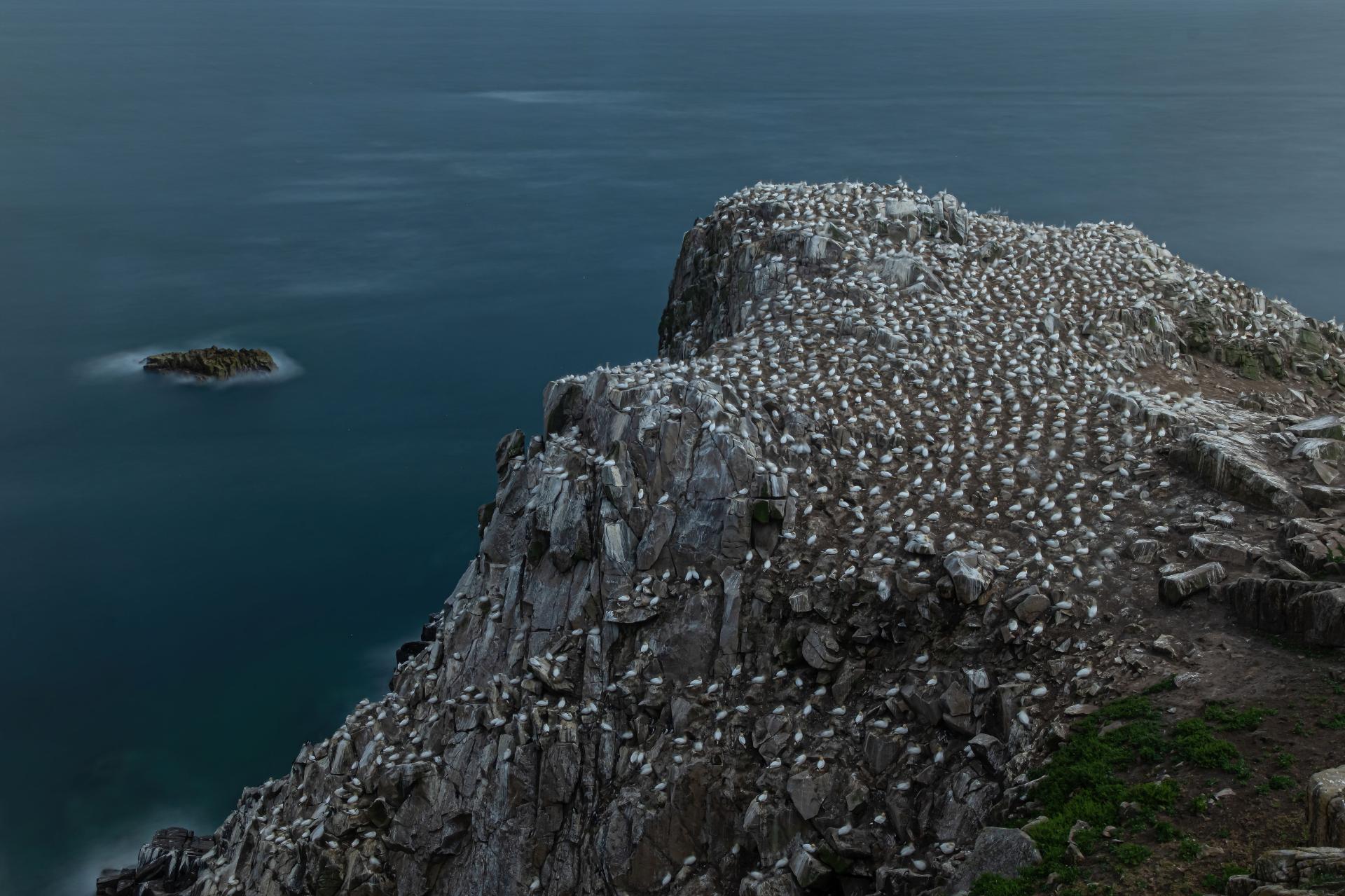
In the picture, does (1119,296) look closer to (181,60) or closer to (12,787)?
(12,787)

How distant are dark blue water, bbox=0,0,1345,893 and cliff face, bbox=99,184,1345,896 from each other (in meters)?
11.4

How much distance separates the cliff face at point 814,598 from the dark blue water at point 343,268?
448 inches

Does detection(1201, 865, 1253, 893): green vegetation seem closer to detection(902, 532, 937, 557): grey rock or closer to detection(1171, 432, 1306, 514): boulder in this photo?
detection(902, 532, 937, 557): grey rock

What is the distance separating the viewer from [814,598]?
2294 centimetres

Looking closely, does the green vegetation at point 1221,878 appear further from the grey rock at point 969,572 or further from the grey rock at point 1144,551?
the grey rock at point 1144,551

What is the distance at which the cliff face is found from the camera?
→ 20156 millimetres

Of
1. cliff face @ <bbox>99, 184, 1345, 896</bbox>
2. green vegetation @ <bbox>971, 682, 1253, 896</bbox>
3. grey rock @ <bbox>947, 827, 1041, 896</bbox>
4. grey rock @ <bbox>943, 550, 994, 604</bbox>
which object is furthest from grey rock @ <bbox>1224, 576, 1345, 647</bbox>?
grey rock @ <bbox>947, 827, 1041, 896</bbox>

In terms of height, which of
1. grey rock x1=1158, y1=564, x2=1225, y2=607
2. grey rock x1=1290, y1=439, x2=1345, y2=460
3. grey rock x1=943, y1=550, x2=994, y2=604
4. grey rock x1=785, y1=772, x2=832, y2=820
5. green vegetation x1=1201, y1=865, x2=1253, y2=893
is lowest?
grey rock x1=785, y1=772, x2=832, y2=820

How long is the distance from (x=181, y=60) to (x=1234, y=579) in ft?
570

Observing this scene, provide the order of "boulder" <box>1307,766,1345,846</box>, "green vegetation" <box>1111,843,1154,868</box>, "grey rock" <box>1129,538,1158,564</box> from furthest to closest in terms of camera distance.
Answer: "grey rock" <box>1129,538,1158,564</box>, "green vegetation" <box>1111,843,1154,868</box>, "boulder" <box>1307,766,1345,846</box>

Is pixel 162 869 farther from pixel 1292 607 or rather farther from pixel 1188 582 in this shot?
pixel 1292 607

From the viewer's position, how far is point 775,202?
3609 cm

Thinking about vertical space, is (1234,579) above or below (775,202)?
below

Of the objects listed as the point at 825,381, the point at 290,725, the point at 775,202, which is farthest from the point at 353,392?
the point at 825,381
